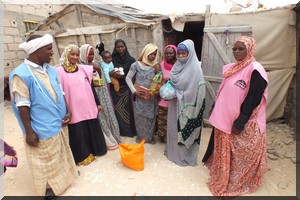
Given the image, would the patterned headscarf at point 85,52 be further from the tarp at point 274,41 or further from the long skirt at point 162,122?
the tarp at point 274,41

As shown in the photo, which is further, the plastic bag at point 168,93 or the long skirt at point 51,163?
the plastic bag at point 168,93

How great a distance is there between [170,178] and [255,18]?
3.54 metres

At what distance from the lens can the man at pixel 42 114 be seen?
2080mm

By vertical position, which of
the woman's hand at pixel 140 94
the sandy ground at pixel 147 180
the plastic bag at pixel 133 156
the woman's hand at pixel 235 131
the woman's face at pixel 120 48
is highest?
the woman's face at pixel 120 48

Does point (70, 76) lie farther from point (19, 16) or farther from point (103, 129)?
point (19, 16)

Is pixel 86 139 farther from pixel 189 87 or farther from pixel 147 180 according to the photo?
pixel 189 87

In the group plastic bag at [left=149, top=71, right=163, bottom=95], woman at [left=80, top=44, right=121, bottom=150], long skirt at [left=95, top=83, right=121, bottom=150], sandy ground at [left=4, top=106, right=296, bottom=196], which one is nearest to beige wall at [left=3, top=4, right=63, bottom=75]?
sandy ground at [left=4, top=106, right=296, bottom=196]

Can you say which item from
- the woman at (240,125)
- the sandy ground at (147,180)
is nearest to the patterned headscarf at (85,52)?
the sandy ground at (147,180)

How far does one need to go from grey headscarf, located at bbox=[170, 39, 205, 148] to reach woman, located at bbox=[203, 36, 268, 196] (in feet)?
1.18

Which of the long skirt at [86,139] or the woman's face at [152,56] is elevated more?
the woman's face at [152,56]

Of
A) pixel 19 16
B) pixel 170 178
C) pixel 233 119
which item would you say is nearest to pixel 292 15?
pixel 233 119

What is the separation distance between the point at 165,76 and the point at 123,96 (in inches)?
37.5

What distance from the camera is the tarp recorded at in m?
4.07

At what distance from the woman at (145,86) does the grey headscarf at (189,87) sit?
1.86 feet
